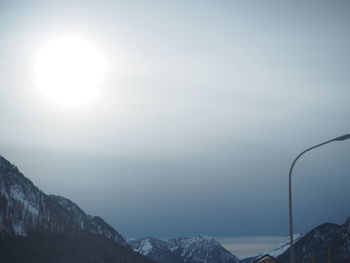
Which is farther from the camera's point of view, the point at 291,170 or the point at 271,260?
the point at 271,260

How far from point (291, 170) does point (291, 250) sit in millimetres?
5179

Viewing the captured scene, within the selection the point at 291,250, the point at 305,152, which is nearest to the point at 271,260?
the point at 291,250

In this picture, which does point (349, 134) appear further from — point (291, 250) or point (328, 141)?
point (291, 250)

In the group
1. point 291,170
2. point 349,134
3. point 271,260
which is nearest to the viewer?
point 349,134

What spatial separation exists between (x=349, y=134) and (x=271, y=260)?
30.8m

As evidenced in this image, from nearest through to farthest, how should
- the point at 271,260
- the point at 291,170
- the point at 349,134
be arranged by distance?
the point at 349,134
the point at 291,170
the point at 271,260

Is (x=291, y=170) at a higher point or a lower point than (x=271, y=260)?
higher

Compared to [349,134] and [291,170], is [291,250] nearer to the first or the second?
[291,170]

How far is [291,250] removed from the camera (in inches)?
1374

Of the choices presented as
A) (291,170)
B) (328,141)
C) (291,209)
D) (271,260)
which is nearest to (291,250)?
(291,209)

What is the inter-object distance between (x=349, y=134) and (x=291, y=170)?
13.6 ft

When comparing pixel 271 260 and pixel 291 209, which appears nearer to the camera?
pixel 291 209

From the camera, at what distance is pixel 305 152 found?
33.2 meters

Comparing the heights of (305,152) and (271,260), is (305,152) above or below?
above
